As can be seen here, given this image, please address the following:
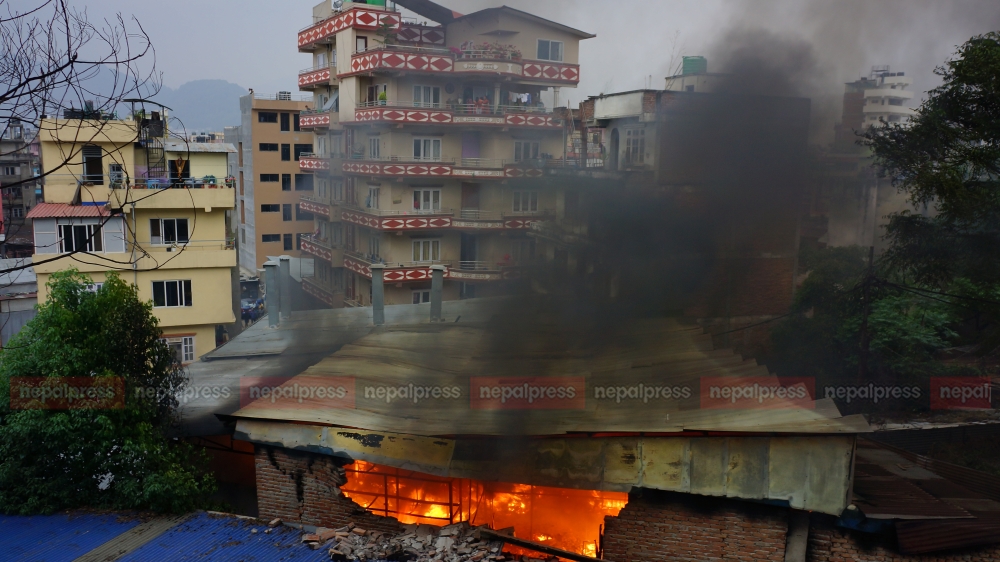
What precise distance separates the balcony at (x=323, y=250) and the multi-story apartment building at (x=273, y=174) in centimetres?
320

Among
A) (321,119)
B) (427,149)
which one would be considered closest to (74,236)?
(427,149)

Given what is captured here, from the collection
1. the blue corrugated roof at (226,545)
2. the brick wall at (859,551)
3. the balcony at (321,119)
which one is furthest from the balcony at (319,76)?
the brick wall at (859,551)

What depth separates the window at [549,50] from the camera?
69.4ft

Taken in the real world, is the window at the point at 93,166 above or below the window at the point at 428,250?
above

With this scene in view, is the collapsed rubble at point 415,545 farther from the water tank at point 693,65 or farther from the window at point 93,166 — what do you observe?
the window at point 93,166

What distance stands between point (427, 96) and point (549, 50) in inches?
160

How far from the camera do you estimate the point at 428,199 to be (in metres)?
23.4

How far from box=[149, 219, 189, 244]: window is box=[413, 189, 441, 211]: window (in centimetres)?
695

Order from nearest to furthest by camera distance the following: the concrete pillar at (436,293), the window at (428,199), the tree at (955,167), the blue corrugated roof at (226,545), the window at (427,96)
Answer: the blue corrugated roof at (226,545)
the tree at (955,167)
the concrete pillar at (436,293)
the window at (427,96)
the window at (428,199)

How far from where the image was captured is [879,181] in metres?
27.3

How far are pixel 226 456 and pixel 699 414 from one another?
328 inches

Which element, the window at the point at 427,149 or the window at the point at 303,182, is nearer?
the window at the point at 427,149

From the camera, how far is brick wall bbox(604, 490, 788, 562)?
9.07m

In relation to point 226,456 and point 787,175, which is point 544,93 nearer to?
point 787,175
